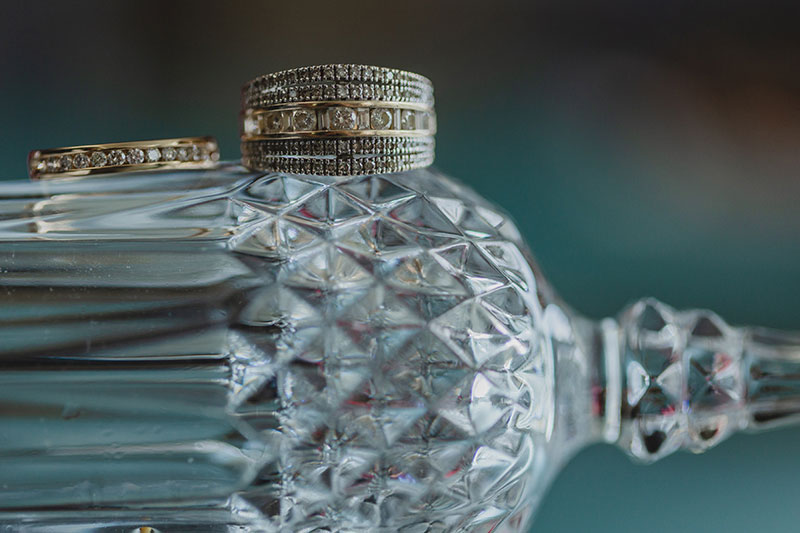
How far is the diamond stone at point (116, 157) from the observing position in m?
0.29

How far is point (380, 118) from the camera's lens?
0.27m

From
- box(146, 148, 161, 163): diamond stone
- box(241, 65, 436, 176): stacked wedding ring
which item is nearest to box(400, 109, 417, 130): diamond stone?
box(241, 65, 436, 176): stacked wedding ring

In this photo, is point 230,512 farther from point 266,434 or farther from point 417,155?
point 417,155

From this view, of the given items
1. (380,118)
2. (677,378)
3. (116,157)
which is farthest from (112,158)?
(677,378)

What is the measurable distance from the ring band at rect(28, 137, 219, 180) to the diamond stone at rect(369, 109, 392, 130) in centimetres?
8

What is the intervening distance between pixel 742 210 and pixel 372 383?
0.35 meters

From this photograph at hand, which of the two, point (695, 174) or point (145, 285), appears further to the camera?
point (695, 174)

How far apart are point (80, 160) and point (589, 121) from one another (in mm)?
321

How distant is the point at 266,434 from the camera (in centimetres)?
24

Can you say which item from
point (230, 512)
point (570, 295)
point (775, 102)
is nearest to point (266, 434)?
point (230, 512)

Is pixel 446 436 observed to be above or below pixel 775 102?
below

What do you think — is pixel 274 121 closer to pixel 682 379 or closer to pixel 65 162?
pixel 65 162

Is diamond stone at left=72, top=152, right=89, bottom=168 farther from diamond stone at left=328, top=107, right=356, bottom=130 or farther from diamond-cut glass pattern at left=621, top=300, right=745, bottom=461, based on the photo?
diamond-cut glass pattern at left=621, top=300, right=745, bottom=461

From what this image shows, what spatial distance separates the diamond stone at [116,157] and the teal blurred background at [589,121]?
17 cm
